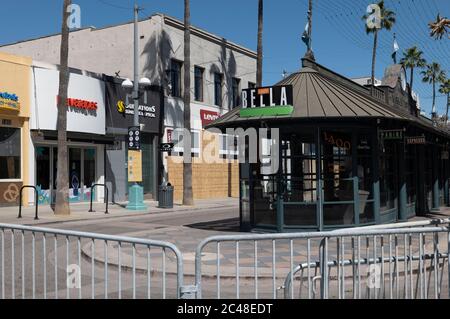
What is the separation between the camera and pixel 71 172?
24.8 metres

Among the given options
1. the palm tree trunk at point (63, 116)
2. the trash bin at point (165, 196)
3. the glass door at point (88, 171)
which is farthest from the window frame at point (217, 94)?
the palm tree trunk at point (63, 116)

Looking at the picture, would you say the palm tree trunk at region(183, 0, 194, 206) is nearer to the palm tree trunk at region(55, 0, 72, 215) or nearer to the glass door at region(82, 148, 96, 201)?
the glass door at region(82, 148, 96, 201)

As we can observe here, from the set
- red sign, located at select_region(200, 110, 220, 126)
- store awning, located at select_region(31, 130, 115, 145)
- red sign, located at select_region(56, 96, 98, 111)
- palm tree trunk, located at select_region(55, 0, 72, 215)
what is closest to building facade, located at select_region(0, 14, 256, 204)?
red sign, located at select_region(200, 110, 220, 126)

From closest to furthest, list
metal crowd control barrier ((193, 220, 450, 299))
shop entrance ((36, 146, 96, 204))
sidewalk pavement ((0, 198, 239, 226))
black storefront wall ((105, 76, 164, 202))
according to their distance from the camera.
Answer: metal crowd control barrier ((193, 220, 450, 299))
sidewalk pavement ((0, 198, 239, 226))
shop entrance ((36, 146, 96, 204))
black storefront wall ((105, 76, 164, 202))

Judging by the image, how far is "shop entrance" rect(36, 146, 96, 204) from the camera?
75.7 feet

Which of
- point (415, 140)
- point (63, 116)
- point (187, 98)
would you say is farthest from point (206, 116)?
point (415, 140)

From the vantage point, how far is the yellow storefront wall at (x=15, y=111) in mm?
21156

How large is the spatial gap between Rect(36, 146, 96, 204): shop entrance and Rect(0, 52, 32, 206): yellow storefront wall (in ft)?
2.92

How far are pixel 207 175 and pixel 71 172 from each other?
9714mm

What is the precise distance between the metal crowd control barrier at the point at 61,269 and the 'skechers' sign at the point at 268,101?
6551mm

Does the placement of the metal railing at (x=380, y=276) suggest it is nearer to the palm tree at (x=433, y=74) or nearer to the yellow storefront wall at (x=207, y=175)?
the yellow storefront wall at (x=207, y=175)

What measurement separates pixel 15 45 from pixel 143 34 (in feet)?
37.3
